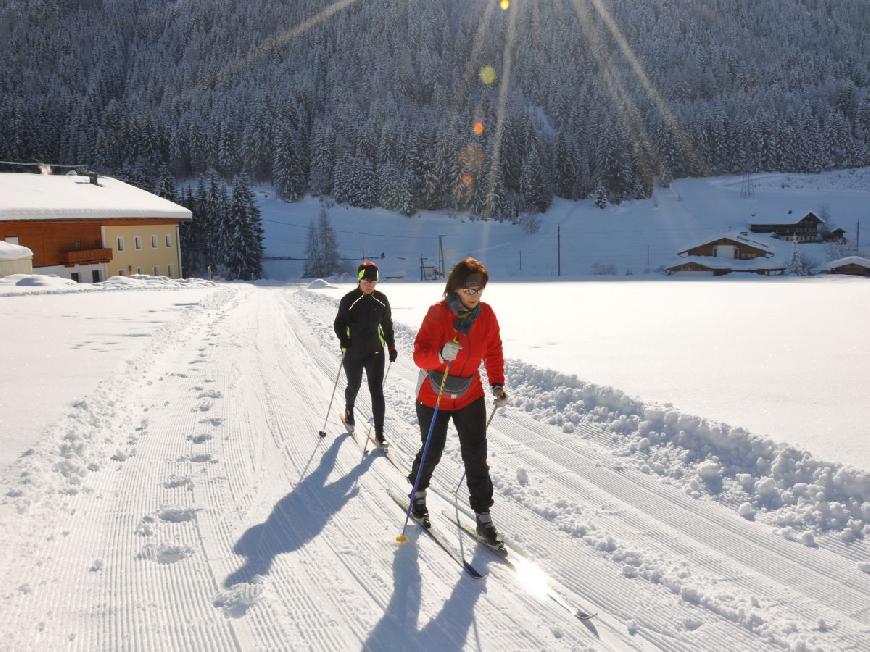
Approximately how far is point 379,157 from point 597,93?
50176 mm

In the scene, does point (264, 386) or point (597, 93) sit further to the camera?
point (597, 93)

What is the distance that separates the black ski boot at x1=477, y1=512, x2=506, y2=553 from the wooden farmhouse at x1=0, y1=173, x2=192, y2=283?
138 ft

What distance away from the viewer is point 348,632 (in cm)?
347

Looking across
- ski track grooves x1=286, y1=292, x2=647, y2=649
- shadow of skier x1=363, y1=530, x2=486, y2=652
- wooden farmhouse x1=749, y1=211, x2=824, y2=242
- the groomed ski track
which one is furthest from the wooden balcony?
wooden farmhouse x1=749, y1=211, x2=824, y2=242

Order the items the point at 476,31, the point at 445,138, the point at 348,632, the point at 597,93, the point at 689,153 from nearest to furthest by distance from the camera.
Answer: the point at 348,632 < the point at 445,138 < the point at 689,153 < the point at 597,93 < the point at 476,31

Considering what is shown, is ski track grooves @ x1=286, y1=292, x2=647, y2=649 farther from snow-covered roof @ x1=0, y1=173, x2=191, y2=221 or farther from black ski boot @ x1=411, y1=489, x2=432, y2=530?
snow-covered roof @ x1=0, y1=173, x2=191, y2=221

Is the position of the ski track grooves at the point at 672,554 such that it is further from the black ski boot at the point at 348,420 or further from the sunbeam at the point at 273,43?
the sunbeam at the point at 273,43

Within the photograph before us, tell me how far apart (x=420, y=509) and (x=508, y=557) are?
90 cm

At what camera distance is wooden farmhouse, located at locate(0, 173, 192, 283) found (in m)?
38.9

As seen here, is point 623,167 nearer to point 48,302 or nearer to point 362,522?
point 48,302

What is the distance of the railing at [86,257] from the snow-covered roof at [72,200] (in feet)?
8.77

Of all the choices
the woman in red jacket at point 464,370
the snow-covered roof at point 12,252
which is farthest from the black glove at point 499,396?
the snow-covered roof at point 12,252

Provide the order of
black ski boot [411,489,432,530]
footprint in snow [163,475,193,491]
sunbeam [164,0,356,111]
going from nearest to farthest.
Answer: black ski boot [411,489,432,530] < footprint in snow [163,475,193,491] < sunbeam [164,0,356,111]

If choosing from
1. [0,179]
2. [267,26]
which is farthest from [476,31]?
[0,179]
